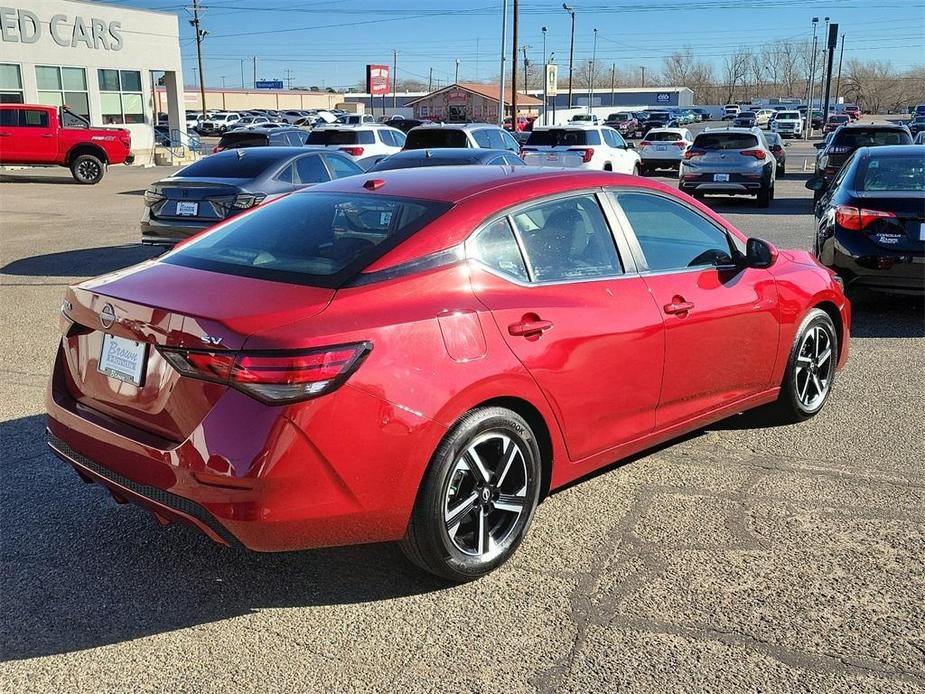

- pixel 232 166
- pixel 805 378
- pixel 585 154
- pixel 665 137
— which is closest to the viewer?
pixel 805 378

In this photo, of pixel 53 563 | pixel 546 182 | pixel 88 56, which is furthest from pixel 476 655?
pixel 88 56

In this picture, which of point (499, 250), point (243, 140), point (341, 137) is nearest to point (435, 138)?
point (341, 137)

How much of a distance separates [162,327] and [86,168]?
79.0 feet

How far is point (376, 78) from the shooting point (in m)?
63.8

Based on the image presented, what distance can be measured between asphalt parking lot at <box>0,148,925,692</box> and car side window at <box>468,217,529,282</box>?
1184 mm

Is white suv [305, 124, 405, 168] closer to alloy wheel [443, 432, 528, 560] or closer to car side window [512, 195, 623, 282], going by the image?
car side window [512, 195, 623, 282]

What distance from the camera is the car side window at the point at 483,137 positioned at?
1707 centimetres

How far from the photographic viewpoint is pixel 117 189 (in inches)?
927

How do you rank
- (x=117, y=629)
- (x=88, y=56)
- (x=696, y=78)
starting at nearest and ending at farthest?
(x=117, y=629), (x=88, y=56), (x=696, y=78)

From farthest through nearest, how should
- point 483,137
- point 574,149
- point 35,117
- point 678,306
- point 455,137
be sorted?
point 35,117 → point 574,149 → point 483,137 → point 455,137 → point 678,306

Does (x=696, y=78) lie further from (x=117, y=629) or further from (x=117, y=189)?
(x=117, y=629)

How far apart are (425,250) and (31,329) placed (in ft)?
18.6

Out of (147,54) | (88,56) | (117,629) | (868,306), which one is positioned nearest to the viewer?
(117,629)

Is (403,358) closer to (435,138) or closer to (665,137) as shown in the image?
(435,138)
